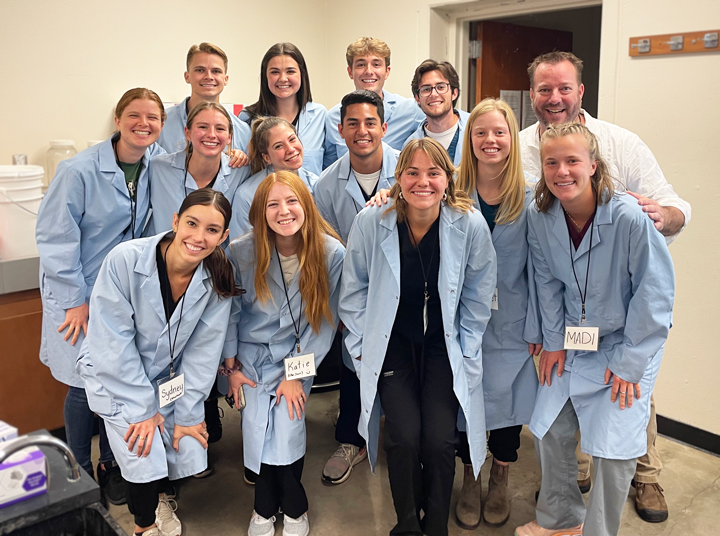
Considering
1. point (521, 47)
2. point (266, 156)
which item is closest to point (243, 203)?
point (266, 156)

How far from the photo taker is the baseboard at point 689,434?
2969mm

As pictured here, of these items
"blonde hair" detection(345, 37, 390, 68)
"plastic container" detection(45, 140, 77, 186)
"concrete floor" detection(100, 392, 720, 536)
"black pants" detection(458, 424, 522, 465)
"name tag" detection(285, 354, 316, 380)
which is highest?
"blonde hair" detection(345, 37, 390, 68)

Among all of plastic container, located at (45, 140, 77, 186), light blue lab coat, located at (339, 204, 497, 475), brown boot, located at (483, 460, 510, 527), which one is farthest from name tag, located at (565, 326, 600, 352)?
plastic container, located at (45, 140, 77, 186)

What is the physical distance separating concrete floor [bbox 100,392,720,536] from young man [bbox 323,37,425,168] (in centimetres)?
154

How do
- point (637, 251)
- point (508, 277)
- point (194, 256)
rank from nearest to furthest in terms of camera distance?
point (637, 251) → point (194, 256) → point (508, 277)

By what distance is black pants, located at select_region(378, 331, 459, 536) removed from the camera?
2213 millimetres

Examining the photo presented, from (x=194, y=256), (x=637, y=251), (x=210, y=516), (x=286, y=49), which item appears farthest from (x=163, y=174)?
(x=637, y=251)

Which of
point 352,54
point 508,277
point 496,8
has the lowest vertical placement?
point 508,277

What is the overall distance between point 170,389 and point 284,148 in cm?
109

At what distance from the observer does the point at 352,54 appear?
125 inches

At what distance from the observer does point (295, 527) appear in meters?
2.37

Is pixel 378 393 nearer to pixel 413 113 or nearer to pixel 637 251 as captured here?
pixel 637 251

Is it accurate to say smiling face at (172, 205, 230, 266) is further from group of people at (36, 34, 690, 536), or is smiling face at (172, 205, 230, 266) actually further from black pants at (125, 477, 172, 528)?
black pants at (125, 477, 172, 528)

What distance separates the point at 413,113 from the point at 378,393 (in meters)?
1.56
